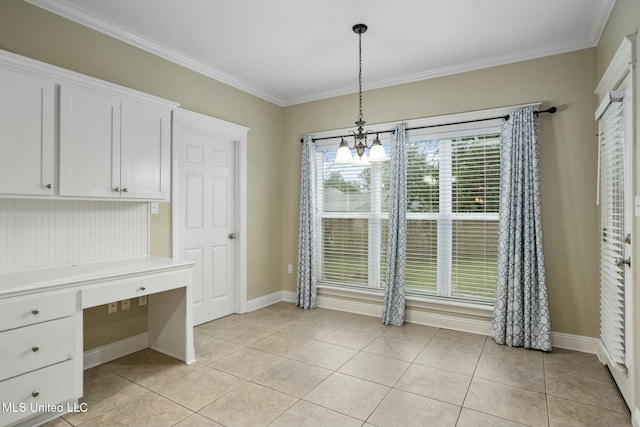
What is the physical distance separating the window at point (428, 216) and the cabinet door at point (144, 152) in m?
2.11

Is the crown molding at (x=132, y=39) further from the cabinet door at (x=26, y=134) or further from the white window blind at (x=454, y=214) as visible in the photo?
the white window blind at (x=454, y=214)

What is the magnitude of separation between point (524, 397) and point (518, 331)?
A: 987 mm

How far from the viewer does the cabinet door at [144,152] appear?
280cm

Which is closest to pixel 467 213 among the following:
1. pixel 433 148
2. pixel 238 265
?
pixel 433 148

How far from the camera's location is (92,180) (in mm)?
2598

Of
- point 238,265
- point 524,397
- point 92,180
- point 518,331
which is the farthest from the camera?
point 238,265

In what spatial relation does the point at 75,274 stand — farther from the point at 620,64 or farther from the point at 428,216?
the point at 620,64

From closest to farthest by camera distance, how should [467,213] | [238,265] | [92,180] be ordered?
[92,180]
[467,213]
[238,265]

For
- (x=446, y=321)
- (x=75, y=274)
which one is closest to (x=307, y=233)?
(x=446, y=321)

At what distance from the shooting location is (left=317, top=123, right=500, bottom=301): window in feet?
12.0

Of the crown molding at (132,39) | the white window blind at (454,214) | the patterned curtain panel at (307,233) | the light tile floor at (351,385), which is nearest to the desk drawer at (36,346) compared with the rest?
the light tile floor at (351,385)

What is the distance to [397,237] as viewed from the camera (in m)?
3.95

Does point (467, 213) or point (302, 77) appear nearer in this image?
point (467, 213)

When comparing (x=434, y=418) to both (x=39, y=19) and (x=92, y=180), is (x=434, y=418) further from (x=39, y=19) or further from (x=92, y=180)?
(x=39, y=19)
